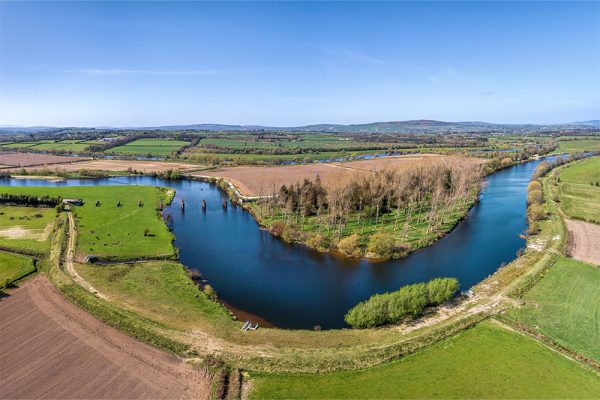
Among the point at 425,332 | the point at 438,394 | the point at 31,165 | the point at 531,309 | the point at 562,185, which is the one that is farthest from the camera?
the point at 31,165

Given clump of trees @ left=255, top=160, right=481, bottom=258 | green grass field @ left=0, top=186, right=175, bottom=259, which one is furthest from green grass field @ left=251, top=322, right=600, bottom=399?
green grass field @ left=0, top=186, right=175, bottom=259

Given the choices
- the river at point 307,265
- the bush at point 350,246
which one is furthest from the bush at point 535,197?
the bush at point 350,246

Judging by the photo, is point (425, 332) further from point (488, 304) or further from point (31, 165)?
point (31, 165)

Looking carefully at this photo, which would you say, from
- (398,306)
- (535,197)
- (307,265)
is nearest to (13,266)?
(307,265)

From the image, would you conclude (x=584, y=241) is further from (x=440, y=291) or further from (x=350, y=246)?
(x=350, y=246)

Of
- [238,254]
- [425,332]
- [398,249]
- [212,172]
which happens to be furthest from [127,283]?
[212,172]

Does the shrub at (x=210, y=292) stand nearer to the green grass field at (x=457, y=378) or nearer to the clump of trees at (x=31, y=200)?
the green grass field at (x=457, y=378)

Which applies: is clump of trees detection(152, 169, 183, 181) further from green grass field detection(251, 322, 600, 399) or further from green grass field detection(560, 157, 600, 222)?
green grass field detection(560, 157, 600, 222)
